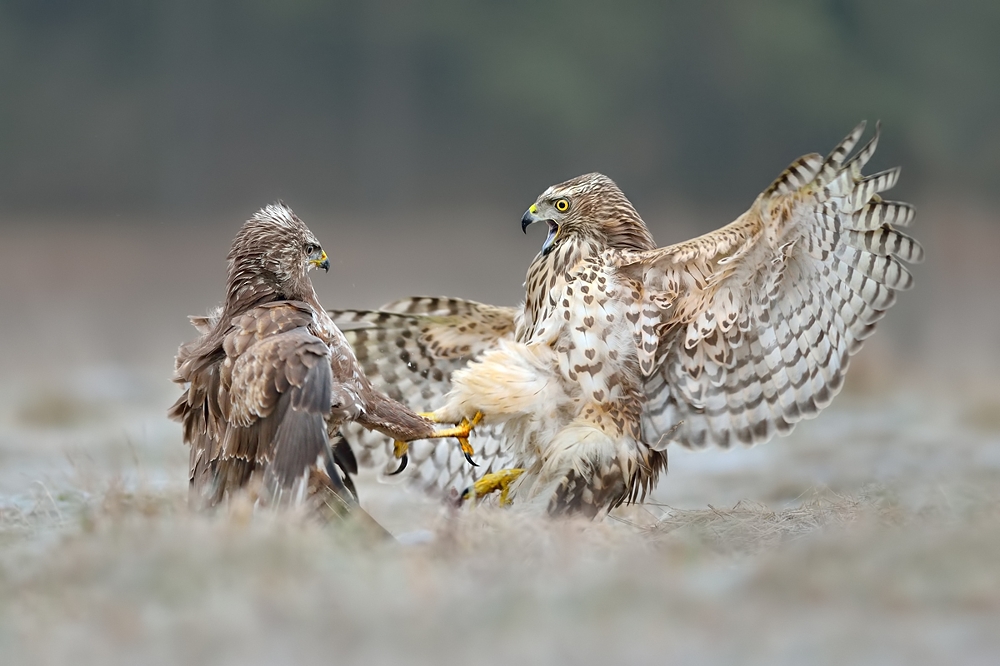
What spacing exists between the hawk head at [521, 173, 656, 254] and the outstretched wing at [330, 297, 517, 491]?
1.52 feet

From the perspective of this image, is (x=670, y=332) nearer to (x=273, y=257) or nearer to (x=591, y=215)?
(x=591, y=215)

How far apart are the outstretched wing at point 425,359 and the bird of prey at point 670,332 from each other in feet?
1.23

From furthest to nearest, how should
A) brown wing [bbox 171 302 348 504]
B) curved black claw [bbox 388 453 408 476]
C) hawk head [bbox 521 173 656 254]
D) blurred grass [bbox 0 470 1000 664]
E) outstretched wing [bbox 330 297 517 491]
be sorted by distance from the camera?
outstretched wing [bbox 330 297 517 491] < curved black claw [bbox 388 453 408 476] < hawk head [bbox 521 173 656 254] < brown wing [bbox 171 302 348 504] < blurred grass [bbox 0 470 1000 664]

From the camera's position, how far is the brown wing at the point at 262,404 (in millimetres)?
Answer: 2902

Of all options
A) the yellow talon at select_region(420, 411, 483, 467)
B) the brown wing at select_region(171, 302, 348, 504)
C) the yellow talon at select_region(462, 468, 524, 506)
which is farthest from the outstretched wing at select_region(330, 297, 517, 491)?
the brown wing at select_region(171, 302, 348, 504)

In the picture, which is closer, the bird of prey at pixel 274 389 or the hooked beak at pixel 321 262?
the bird of prey at pixel 274 389

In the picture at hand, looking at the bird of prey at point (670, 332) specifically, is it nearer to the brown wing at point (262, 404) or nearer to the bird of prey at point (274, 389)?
the bird of prey at point (274, 389)

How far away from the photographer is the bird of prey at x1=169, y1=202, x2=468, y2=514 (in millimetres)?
2918

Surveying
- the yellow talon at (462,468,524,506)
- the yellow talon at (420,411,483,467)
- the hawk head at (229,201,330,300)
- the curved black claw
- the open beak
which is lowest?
the curved black claw

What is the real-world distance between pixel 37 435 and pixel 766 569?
17.7 feet

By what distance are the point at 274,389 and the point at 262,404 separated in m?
0.05

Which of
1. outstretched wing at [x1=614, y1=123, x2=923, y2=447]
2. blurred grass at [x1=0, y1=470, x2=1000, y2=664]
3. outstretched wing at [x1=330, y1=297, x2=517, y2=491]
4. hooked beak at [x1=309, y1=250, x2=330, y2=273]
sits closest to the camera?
blurred grass at [x1=0, y1=470, x2=1000, y2=664]

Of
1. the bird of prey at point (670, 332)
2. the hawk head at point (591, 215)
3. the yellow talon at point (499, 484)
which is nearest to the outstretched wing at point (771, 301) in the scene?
the bird of prey at point (670, 332)

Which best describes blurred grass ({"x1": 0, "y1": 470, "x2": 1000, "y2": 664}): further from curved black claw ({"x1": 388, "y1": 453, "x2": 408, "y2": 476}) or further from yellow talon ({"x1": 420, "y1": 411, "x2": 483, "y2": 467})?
curved black claw ({"x1": 388, "y1": 453, "x2": 408, "y2": 476})
